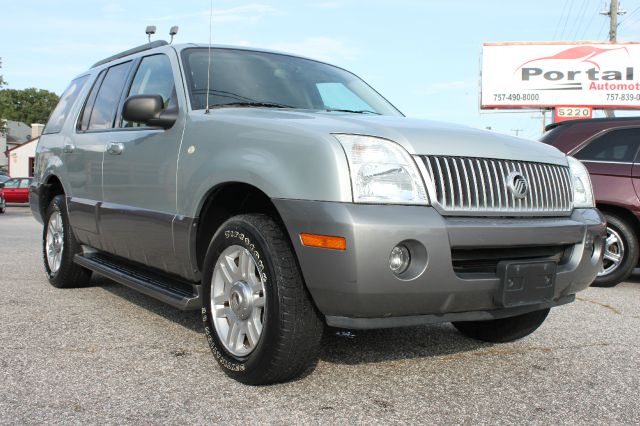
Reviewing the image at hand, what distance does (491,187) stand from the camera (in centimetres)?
314

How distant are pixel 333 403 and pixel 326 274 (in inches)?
24.0

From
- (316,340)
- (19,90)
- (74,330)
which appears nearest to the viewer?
(316,340)

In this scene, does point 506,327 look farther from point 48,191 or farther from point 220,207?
point 48,191

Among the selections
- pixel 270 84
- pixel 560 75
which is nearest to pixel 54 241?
pixel 270 84

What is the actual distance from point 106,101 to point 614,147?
5111mm

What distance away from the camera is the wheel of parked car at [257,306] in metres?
2.95

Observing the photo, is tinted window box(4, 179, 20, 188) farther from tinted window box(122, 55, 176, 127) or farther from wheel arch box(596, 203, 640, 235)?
wheel arch box(596, 203, 640, 235)

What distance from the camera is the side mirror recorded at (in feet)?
12.4

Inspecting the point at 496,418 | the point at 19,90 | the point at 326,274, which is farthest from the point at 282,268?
the point at 19,90

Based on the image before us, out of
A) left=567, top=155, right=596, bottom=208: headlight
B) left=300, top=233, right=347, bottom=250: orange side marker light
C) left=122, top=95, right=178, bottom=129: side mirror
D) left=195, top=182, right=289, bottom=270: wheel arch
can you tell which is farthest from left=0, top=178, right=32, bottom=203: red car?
left=300, top=233, right=347, bottom=250: orange side marker light

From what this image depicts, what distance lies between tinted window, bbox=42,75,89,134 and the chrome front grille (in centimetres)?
387

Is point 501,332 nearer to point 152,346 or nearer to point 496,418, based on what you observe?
point 496,418

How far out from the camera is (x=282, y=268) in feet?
9.71

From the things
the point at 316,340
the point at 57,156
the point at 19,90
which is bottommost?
the point at 316,340
